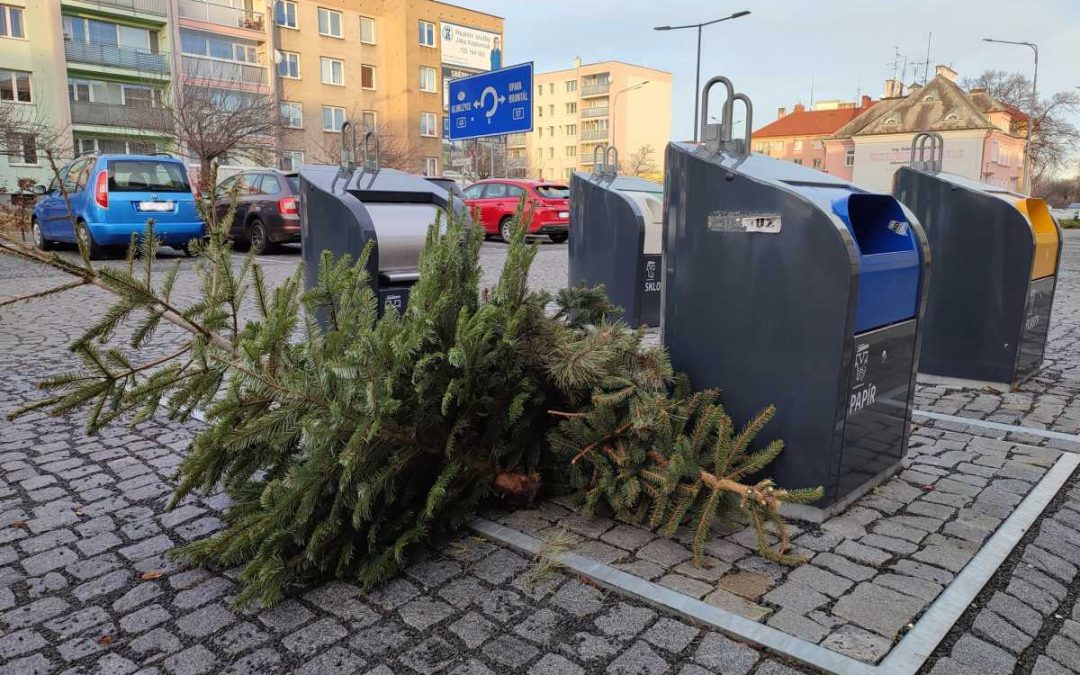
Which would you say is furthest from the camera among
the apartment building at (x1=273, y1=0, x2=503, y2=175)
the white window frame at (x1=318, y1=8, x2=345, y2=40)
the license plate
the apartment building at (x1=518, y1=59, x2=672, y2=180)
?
the apartment building at (x1=518, y1=59, x2=672, y2=180)

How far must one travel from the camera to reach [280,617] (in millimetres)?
2451

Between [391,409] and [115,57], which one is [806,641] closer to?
[391,409]

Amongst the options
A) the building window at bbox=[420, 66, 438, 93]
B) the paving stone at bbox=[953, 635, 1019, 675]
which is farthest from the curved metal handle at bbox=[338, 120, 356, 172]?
the building window at bbox=[420, 66, 438, 93]

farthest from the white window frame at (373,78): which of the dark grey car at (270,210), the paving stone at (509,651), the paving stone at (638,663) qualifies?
the paving stone at (638,663)

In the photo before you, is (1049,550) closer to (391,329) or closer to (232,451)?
(391,329)

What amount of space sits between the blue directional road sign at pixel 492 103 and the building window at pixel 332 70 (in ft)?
116

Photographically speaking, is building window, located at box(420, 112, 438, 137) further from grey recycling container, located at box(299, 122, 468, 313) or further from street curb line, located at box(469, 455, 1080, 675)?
street curb line, located at box(469, 455, 1080, 675)

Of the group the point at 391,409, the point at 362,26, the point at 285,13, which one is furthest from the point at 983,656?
the point at 362,26

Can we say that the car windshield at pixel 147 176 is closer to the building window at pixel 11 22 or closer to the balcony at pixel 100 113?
the balcony at pixel 100 113

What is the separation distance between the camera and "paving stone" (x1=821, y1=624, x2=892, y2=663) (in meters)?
2.23

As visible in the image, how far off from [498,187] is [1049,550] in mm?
16882

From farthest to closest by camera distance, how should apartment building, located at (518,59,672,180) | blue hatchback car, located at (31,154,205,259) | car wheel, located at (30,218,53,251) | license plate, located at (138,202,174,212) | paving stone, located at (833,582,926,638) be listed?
apartment building, located at (518,59,672,180), car wheel, located at (30,218,53,251), license plate, located at (138,202,174,212), blue hatchback car, located at (31,154,205,259), paving stone, located at (833,582,926,638)

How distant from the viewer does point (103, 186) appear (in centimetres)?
1189

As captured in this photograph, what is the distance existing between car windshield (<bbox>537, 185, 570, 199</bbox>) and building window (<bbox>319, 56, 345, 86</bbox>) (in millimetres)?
33109
